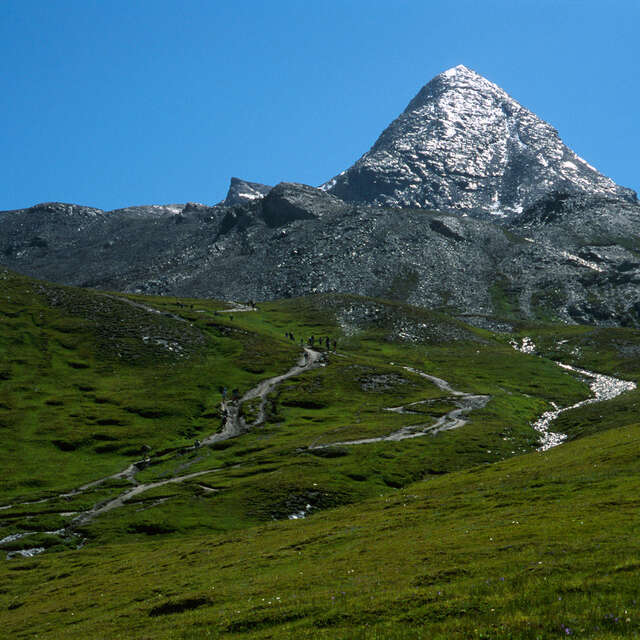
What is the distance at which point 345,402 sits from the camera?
139 meters

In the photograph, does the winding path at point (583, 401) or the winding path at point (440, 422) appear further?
the winding path at point (583, 401)

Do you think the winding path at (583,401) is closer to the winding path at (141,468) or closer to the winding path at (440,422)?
the winding path at (440,422)

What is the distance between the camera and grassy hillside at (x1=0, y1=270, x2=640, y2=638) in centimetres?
2384

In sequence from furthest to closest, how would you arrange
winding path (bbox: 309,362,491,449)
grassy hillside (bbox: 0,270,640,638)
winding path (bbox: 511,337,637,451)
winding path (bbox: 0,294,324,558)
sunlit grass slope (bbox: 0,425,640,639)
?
winding path (bbox: 511,337,637,451) → winding path (bbox: 309,362,491,449) → winding path (bbox: 0,294,324,558) → grassy hillside (bbox: 0,270,640,638) → sunlit grass slope (bbox: 0,425,640,639)

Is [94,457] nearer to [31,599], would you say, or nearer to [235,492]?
[235,492]

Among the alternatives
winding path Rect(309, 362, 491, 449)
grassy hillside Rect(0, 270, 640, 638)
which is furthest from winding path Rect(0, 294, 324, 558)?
winding path Rect(309, 362, 491, 449)

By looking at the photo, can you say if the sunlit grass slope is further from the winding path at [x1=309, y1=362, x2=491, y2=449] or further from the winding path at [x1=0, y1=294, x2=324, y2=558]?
the winding path at [x1=309, y1=362, x2=491, y2=449]

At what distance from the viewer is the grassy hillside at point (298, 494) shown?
78.2 ft

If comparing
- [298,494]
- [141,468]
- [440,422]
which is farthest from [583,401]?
[141,468]

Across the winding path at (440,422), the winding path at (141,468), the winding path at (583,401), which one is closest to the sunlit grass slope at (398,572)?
the winding path at (141,468)

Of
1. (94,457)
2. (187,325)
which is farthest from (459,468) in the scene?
(187,325)

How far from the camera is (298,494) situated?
76375 millimetres

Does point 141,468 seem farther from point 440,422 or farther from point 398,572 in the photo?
point 398,572

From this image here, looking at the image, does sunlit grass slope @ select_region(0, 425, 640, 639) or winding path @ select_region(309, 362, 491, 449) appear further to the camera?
winding path @ select_region(309, 362, 491, 449)
